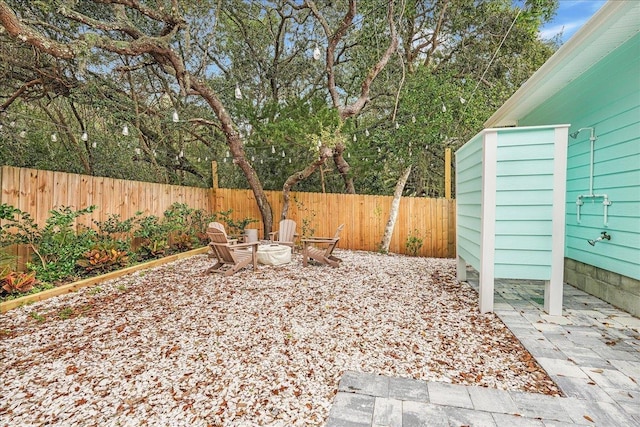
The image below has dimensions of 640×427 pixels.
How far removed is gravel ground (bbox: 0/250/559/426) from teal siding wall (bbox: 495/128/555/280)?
0.64m

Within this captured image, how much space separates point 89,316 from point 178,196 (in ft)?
14.1

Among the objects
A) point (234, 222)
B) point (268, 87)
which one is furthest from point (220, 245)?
point (268, 87)

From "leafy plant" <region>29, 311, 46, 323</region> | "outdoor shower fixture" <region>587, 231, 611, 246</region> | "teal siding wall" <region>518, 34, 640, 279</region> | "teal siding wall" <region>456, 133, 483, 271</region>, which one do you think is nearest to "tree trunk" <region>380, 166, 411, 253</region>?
"teal siding wall" <region>456, 133, 483, 271</region>

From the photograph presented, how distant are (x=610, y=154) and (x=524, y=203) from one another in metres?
1.14

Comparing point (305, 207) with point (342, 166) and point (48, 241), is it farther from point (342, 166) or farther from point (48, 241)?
point (48, 241)

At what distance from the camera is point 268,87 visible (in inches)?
339

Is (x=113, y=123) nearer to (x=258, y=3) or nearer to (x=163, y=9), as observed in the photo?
(x=163, y=9)

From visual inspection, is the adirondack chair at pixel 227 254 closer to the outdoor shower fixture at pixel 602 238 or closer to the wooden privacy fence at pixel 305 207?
the wooden privacy fence at pixel 305 207

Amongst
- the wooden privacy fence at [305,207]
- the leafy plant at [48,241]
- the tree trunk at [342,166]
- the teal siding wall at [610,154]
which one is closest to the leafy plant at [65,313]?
the leafy plant at [48,241]

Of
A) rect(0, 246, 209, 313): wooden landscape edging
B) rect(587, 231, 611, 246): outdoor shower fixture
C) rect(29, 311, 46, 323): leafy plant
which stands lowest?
rect(29, 311, 46, 323): leafy plant

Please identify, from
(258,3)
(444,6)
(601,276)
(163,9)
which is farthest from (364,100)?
(601,276)

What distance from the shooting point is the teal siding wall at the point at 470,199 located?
11.7 feet

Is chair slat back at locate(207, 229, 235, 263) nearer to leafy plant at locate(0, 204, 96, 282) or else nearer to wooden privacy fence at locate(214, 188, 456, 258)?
leafy plant at locate(0, 204, 96, 282)

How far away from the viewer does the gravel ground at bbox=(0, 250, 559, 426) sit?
5.93ft
